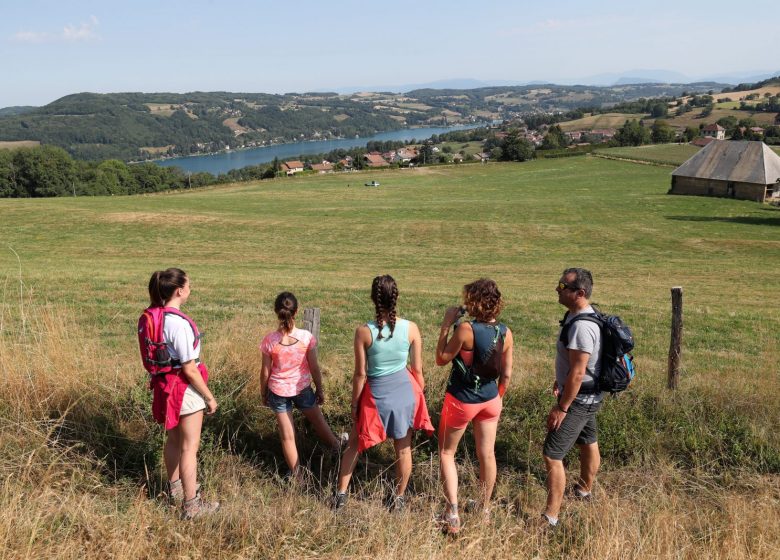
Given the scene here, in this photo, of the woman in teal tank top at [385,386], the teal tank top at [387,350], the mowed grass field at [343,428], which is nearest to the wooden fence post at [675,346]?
the mowed grass field at [343,428]

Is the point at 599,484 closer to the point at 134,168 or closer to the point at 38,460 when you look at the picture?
the point at 38,460

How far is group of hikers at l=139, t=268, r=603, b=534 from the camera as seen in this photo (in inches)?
155

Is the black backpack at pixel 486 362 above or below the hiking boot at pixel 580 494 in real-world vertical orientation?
above

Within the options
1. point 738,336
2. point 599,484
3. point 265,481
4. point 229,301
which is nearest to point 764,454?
point 599,484

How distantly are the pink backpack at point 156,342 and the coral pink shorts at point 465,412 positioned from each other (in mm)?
1908

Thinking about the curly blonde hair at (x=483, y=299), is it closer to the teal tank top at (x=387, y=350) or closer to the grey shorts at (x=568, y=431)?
the teal tank top at (x=387, y=350)

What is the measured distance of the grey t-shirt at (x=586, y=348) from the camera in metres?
3.95

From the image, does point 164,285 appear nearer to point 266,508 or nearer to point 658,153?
point 266,508

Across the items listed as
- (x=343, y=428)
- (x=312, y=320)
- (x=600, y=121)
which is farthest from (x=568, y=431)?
(x=600, y=121)

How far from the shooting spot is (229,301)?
41.4 feet

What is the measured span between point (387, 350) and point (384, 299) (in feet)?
1.28

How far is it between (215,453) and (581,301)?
319cm

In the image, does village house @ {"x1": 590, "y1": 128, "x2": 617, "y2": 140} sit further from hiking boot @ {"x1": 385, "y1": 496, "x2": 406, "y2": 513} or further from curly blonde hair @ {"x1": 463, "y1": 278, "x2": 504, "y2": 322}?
hiking boot @ {"x1": 385, "y1": 496, "x2": 406, "y2": 513}

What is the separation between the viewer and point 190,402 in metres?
4.05
